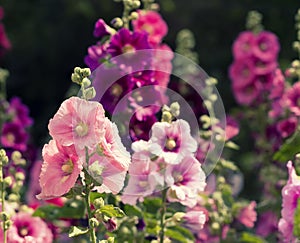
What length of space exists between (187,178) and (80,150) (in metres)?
0.45

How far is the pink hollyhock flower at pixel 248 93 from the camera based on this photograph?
3.37 meters

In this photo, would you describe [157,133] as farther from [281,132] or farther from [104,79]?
[281,132]

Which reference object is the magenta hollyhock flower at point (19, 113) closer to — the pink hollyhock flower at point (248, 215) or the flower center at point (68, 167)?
the pink hollyhock flower at point (248, 215)

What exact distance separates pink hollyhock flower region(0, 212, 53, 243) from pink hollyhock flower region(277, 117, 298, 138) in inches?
42.6

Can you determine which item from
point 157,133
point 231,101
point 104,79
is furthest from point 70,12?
point 157,133

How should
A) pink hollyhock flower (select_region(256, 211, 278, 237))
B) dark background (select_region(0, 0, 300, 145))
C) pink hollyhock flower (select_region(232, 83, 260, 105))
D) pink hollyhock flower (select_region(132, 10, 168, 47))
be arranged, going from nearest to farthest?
pink hollyhock flower (select_region(132, 10, 168, 47)) → pink hollyhock flower (select_region(256, 211, 278, 237)) → pink hollyhock flower (select_region(232, 83, 260, 105)) → dark background (select_region(0, 0, 300, 145))

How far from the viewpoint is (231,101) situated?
510 centimetres

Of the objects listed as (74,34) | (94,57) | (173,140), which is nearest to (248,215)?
(173,140)

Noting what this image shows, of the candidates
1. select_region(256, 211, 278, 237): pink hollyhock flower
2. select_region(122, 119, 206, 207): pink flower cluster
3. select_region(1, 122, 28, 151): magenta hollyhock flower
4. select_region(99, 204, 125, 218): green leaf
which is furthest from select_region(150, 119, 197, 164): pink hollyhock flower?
select_region(256, 211, 278, 237): pink hollyhock flower

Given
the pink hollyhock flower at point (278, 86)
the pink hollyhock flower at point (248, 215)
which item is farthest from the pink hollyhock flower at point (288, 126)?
the pink hollyhock flower at point (248, 215)

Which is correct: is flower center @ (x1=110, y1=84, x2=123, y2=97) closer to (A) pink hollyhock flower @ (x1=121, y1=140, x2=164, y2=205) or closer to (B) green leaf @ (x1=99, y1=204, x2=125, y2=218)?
(A) pink hollyhock flower @ (x1=121, y1=140, x2=164, y2=205)

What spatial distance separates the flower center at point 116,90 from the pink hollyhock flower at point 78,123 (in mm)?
534

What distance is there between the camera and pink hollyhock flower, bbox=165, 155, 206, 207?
2.25m

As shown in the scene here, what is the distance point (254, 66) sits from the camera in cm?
338
